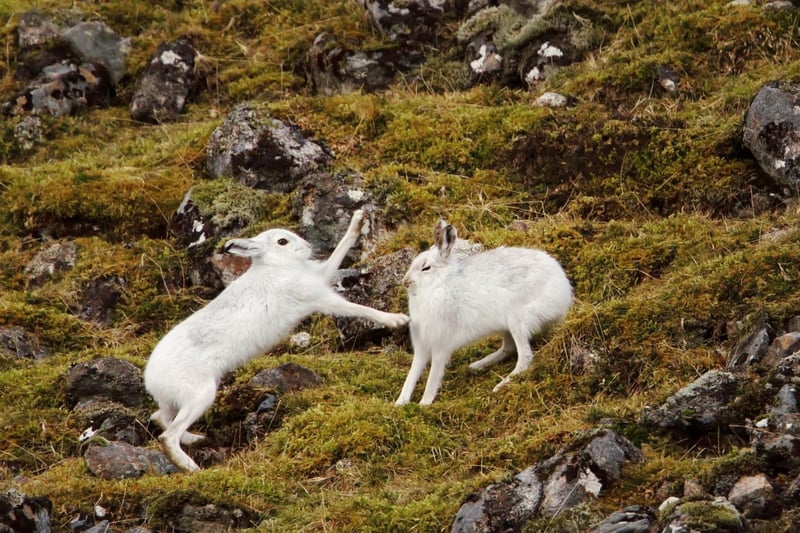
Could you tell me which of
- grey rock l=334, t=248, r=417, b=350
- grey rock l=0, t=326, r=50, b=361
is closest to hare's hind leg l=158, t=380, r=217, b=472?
grey rock l=334, t=248, r=417, b=350

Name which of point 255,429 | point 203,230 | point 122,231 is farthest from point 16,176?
point 255,429

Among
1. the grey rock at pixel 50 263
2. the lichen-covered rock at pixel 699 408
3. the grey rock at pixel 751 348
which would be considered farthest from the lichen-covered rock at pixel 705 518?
the grey rock at pixel 50 263

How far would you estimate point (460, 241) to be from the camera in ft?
42.9

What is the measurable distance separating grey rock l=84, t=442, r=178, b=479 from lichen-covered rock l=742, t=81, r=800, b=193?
6.90 metres

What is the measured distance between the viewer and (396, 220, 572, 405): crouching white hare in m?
10.8

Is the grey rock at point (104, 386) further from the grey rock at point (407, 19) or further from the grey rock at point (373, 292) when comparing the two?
the grey rock at point (407, 19)

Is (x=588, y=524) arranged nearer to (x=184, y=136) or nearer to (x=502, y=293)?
(x=502, y=293)

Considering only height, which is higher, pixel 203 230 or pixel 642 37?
pixel 642 37

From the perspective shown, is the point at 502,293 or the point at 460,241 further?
the point at 460,241

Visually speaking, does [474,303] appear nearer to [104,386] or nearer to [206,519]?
[206,519]

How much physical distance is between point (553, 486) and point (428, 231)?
6048 millimetres

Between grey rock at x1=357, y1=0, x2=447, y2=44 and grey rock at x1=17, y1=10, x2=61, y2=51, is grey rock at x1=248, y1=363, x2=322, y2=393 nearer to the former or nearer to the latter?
grey rock at x1=357, y1=0, x2=447, y2=44

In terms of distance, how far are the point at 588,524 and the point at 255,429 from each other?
4.21 meters

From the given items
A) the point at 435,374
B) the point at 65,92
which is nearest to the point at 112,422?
the point at 435,374
